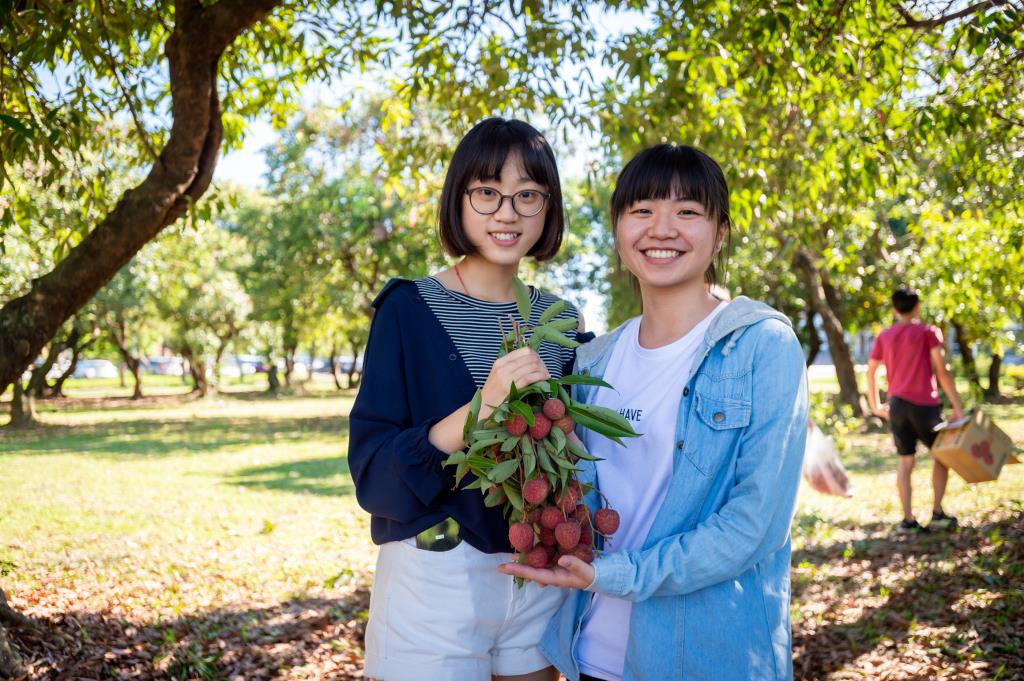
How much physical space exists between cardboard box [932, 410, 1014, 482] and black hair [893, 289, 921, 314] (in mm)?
1313

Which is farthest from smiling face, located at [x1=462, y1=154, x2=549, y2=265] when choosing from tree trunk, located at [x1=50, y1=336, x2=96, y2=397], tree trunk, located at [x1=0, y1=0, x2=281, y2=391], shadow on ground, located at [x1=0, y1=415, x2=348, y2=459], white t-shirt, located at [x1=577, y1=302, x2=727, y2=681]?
tree trunk, located at [x1=50, y1=336, x2=96, y2=397]

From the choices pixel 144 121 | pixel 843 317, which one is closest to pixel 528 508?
pixel 144 121

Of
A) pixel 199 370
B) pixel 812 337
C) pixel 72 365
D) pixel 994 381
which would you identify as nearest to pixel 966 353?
pixel 994 381

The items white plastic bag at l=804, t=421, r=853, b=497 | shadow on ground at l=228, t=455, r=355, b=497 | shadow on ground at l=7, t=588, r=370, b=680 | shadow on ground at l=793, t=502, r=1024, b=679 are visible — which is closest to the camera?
shadow on ground at l=7, t=588, r=370, b=680

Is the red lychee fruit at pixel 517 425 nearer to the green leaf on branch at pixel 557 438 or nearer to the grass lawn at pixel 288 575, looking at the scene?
the green leaf on branch at pixel 557 438

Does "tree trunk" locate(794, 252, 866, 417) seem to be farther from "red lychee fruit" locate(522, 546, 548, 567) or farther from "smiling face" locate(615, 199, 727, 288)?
"red lychee fruit" locate(522, 546, 548, 567)

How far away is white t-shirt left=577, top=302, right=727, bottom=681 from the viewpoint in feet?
6.83

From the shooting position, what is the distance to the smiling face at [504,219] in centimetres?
A: 221

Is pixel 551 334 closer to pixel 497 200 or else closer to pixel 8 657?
pixel 497 200

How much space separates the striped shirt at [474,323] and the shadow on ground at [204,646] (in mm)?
3138

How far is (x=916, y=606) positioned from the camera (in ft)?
17.6

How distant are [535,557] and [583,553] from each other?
11 centimetres

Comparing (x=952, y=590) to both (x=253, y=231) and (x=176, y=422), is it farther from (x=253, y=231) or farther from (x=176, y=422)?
(x=253, y=231)

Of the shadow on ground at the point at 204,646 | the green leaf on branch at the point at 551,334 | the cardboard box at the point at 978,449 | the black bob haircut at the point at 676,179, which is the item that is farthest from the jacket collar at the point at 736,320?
the cardboard box at the point at 978,449
